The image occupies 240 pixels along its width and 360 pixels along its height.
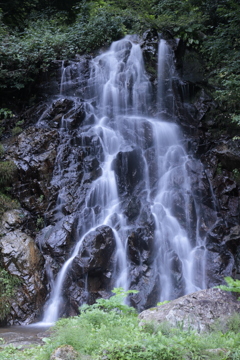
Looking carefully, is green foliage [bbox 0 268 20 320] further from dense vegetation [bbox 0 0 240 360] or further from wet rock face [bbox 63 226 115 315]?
wet rock face [bbox 63 226 115 315]

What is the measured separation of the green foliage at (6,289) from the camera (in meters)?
7.96

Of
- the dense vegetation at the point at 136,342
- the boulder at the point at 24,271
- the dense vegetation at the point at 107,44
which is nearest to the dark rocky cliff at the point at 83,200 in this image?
the boulder at the point at 24,271

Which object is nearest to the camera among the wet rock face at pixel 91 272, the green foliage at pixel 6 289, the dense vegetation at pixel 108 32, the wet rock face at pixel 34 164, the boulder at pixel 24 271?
the green foliage at pixel 6 289

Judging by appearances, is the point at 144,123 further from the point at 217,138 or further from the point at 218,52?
the point at 218,52

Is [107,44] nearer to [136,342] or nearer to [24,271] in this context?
[24,271]

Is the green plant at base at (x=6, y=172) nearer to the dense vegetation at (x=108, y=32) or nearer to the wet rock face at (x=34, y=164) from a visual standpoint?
the wet rock face at (x=34, y=164)


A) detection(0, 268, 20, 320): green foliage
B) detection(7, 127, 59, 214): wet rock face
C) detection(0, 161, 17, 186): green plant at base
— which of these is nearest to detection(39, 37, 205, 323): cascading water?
detection(7, 127, 59, 214): wet rock face

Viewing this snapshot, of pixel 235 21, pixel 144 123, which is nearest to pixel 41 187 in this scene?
pixel 144 123

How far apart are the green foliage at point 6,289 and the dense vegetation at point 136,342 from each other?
3432 mm

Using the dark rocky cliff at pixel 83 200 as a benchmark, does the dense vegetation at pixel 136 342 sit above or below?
below

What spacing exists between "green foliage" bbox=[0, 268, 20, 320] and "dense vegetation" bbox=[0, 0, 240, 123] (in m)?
8.75

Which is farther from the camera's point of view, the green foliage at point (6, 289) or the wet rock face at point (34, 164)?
the wet rock face at point (34, 164)

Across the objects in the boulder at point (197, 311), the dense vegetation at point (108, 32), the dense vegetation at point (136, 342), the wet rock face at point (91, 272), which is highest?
the dense vegetation at point (108, 32)

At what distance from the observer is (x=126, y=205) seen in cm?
1041
